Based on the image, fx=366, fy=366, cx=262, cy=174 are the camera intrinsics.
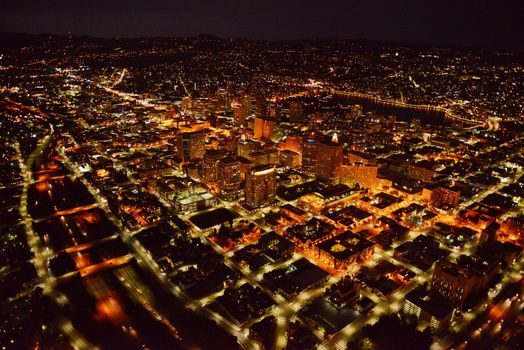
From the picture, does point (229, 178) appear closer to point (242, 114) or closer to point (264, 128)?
point (264, 128)

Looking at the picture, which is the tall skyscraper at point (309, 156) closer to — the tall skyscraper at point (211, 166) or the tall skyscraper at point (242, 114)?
the tall skyscraper at point (211, 166)

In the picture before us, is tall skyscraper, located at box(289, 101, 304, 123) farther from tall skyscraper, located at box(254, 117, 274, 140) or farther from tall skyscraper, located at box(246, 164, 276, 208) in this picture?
tall skyscraper, located at box(246, 164, 276, 208)

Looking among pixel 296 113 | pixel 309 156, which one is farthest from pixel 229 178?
pixel 296 113

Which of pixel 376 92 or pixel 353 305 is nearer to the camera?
pixel 353 305

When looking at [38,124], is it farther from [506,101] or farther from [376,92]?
[506,101]

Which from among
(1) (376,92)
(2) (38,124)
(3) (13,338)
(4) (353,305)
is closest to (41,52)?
(2) (38,124)
